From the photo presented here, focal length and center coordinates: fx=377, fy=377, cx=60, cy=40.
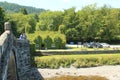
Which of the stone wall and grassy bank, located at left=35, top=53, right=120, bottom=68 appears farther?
grassy bank, located at left=35, top=53, right=120, bottom=68

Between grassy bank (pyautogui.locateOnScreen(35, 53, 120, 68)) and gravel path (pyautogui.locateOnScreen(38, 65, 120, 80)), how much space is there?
0.82 metres

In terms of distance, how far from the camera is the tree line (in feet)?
261

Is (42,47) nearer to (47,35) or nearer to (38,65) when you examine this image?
(47,35)

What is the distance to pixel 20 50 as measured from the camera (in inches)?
1189

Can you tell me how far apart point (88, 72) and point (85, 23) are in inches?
1271

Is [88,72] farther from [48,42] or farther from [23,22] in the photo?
[23,22]

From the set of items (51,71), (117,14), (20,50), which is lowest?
(51,71)

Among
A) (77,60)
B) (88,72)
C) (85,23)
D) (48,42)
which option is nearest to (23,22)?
(85,23)

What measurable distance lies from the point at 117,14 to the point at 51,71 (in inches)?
1754

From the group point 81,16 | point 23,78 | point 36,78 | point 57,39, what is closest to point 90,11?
point 81,16

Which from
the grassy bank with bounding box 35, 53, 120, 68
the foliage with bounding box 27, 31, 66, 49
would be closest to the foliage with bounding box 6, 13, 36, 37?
the foliage with bounding box 27, 31, 66, 49

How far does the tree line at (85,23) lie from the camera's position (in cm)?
7962

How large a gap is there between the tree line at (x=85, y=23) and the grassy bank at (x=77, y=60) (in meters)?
25.3

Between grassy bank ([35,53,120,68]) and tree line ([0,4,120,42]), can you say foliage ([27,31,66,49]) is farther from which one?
tree line ([0,4,120,42])
